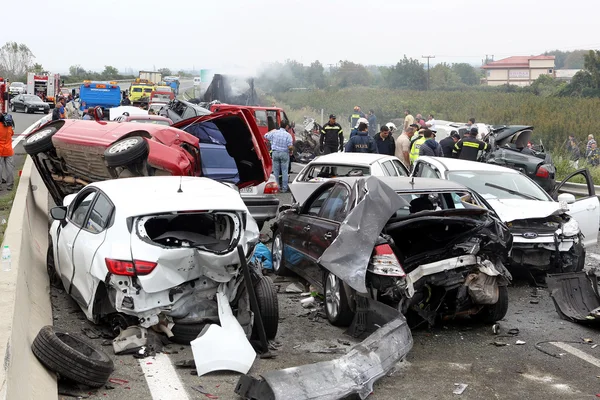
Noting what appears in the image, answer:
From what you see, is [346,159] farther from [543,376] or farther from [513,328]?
[543,376]

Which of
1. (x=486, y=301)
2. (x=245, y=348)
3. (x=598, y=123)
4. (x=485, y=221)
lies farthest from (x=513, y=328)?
(x=598, y=123)

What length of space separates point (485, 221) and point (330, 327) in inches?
76.5

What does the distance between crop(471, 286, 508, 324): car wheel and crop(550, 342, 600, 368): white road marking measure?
2.20 feet

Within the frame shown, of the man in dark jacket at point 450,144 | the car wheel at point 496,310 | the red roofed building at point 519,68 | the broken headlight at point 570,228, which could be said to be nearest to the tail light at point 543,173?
the man in dark jacket at point 450,144

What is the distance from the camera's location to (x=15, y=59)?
12925 centimetres

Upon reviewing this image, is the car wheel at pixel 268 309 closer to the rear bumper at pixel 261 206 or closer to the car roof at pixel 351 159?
the rear bumper at pixel 261 206

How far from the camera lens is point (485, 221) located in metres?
8.07

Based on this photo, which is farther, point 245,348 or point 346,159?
point 346,159

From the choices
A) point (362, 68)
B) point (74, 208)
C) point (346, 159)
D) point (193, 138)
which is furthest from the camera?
point (362, 68)

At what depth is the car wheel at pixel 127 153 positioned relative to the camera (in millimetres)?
10766

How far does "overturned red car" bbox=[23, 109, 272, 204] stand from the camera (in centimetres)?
1086

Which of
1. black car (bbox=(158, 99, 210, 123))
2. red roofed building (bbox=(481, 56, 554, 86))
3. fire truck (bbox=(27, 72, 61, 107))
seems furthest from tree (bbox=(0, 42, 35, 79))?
black car (bbox=(158, 99, 210, 123))

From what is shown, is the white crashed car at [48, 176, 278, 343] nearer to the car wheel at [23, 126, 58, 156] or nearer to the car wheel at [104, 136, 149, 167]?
the car wheel at [104, 136, 149, 167]

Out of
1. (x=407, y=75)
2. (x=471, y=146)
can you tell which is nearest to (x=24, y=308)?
(x=471, y=146)
